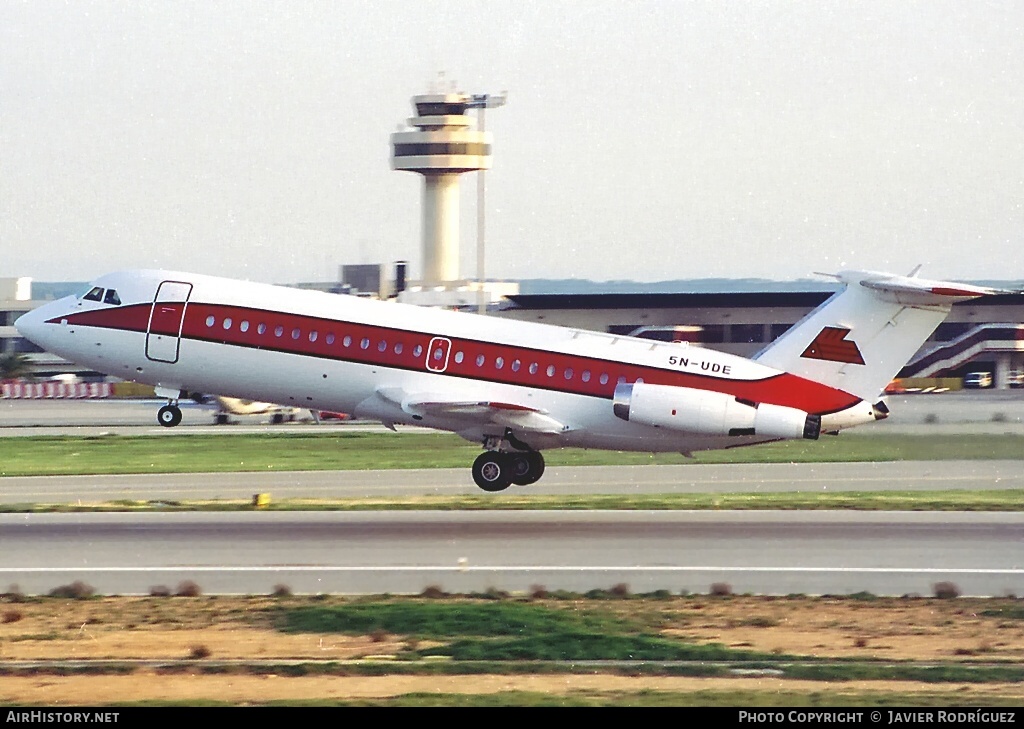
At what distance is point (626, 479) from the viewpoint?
1505 inches

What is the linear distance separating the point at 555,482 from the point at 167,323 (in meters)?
10.4

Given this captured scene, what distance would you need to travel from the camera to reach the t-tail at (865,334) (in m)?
31.2

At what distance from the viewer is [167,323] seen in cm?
3338

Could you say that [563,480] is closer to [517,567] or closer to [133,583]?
[517,567]

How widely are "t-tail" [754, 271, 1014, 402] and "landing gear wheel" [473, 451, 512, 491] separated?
671cm

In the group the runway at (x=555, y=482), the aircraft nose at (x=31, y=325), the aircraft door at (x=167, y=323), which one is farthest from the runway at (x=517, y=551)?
the aircraft nose at (x=31, y=325)

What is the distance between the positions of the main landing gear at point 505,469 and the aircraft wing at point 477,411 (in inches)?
50.0

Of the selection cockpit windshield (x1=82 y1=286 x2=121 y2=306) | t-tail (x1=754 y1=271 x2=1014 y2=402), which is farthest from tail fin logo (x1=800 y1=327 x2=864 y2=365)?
cockpit windshield (x1=82 y1=286 x2=121 y2=306)

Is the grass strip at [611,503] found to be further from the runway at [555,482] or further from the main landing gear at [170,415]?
the main landing gear at [170,415]

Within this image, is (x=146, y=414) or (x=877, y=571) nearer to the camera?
(x=877, y=571)

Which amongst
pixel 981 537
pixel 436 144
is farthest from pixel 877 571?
pixel 436 144

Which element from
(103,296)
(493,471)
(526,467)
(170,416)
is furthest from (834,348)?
(103,296)

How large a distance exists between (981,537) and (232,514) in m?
14.9
